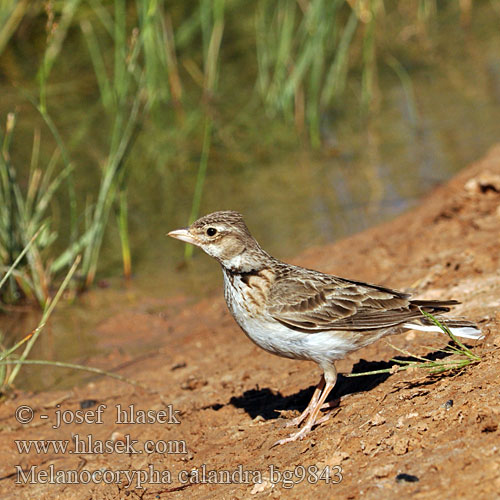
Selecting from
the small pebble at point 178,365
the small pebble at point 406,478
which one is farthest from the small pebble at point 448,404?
the small pebble at point 178,365

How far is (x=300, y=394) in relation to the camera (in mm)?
5867

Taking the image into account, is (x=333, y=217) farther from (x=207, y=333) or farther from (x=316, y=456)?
(x=316, y=456)

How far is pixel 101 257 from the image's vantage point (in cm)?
948

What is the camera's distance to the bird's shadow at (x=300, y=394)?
542 centimetres

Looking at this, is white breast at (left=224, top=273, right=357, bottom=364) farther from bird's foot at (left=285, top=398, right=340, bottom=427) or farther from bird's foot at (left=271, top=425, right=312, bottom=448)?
bird's foot at (left=271, top=425, right=312, bottom=448)

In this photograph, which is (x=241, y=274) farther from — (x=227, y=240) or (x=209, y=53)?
(x=209, y=53)

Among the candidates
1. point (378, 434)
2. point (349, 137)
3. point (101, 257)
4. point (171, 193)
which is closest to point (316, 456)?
point (378, 434)

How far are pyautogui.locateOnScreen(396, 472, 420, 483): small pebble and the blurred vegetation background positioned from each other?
190 inches

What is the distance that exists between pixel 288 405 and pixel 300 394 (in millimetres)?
169

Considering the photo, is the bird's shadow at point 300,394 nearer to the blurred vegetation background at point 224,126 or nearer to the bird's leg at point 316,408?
the bird's leg at point 316,408

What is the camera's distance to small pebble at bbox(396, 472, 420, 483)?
371cm

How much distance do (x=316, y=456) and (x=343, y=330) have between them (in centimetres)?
103

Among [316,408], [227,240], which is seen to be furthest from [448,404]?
[227,240]

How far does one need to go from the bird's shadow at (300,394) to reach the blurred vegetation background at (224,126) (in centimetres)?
284
